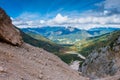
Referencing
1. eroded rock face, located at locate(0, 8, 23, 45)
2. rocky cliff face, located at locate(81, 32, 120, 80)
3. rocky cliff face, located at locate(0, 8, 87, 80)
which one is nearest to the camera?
rocky cliff face, located at locate(0, 8, 87, 80)

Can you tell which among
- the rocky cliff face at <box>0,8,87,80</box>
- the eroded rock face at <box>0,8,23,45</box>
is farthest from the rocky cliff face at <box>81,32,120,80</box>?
the rocky cliff face at <box>0,8,87,80</box>

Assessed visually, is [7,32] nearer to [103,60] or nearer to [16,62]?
[16,62]

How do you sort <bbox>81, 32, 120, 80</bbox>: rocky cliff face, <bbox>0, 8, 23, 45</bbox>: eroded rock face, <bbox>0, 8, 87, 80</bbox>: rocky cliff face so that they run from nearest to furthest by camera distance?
1. <bbox>0, 8, 87, 80</bbox>: rocky cliff face
2. <bbox>0, 8, 23, 45</bbox>: eroded rock face
3. <bbox>81, 32, 120, 80</bbox>: rocky cliff face

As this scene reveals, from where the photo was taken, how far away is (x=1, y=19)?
41000 mm

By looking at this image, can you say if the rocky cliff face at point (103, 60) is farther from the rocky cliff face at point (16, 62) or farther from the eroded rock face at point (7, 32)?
the rocky cliff face at point (16, 62)

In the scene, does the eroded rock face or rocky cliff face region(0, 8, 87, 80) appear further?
the eroded rock face

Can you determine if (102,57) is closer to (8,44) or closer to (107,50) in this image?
(107,50)

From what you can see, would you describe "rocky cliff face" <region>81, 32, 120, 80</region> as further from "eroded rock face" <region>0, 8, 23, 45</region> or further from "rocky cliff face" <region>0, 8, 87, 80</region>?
"rocky cliff face" <region>0, 8, 87, 80</region>

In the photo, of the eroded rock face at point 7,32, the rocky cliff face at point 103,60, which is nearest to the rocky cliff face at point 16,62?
the eroded rock face at point 7,32

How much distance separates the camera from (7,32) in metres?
40.8

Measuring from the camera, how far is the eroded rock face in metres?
40.3

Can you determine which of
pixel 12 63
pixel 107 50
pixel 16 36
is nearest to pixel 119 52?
pixel 107 50

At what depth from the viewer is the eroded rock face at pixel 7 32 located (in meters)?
40.3

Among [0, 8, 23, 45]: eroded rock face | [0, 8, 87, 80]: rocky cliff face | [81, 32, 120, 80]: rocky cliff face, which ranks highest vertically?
[81, 32, 120, 80]: rocky cliff face
